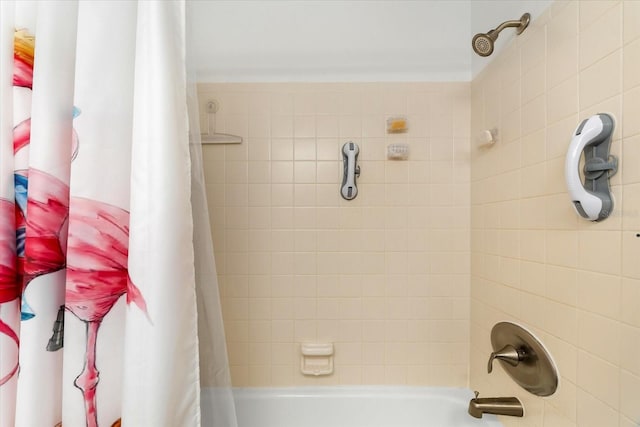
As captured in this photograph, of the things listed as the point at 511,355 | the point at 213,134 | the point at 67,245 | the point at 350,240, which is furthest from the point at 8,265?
the point at 511,355

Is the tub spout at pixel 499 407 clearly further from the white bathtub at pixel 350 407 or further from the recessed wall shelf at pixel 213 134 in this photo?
the recessed wall shelf at pixel 213 134

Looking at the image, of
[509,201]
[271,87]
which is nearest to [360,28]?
[271,87]

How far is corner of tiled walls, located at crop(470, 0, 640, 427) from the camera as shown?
0.66 metres

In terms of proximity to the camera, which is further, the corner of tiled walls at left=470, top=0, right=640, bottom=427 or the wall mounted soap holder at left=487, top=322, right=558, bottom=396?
the wall mounted soap holder at left=487, top=322, right=558, bottom=396

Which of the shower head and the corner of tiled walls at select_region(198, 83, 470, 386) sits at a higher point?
the shower head

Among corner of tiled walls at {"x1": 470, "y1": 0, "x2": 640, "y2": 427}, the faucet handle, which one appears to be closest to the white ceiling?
corner of tiled walls at {"x1": 470, "y1": 0, "x2": 640, "y2": 427}

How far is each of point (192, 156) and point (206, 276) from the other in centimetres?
24

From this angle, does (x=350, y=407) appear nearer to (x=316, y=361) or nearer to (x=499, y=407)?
(x=316, y=361)

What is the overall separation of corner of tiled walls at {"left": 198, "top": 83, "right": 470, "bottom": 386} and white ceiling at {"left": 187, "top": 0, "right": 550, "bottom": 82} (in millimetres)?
88

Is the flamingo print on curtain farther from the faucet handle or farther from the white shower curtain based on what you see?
the faucet handle

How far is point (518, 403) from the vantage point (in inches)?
39.8

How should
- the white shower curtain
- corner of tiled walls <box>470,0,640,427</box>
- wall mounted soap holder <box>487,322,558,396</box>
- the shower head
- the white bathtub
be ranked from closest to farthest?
the white shower curtain → corner of tiled walls <box>470,0,640,427</box> → wall mounted soap holder <box>487,322,558,396</box> → the shower head → the white bathtub

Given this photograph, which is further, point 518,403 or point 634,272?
point 518,403

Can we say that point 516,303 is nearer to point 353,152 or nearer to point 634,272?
point 634,272
